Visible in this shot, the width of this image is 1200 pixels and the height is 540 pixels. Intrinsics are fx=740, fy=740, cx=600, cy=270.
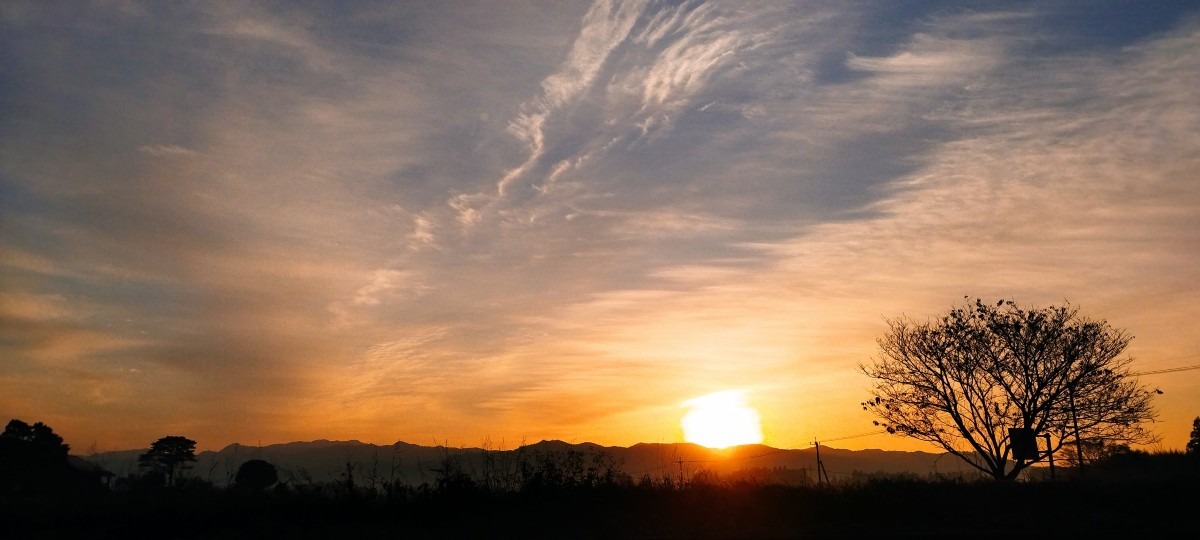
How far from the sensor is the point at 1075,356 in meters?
36.7

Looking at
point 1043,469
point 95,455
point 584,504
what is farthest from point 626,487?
point 1043,469

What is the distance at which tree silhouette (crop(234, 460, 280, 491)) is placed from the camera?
2001 centimetres

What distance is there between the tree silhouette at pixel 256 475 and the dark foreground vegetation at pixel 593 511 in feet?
3.32

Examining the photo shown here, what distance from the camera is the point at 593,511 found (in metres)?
18.4

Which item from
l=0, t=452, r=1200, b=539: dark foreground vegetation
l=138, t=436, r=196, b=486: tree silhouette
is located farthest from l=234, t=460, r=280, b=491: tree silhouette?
l=138, t=436, r=196, b=486: tree silhouette

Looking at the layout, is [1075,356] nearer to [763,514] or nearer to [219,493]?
[763,514]

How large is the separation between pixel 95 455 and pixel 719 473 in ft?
72.0

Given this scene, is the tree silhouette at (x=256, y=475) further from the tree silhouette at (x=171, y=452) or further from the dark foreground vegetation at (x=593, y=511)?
the tree silhouette at (x=171, y=452)

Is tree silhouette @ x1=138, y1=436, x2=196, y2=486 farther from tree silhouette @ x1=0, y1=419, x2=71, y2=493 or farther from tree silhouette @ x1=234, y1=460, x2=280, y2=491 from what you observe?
tree silhouette @ x1=234, y1=460, x2=280, y2=491

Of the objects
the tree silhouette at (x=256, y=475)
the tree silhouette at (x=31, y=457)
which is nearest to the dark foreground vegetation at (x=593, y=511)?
the tree silhouette at (x=256, y=475)

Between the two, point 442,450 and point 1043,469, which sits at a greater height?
point 442,450

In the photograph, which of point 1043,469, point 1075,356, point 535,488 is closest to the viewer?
point 535,488

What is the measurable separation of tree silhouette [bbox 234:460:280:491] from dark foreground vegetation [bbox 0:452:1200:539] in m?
1.01

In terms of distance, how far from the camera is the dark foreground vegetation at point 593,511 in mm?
16406
